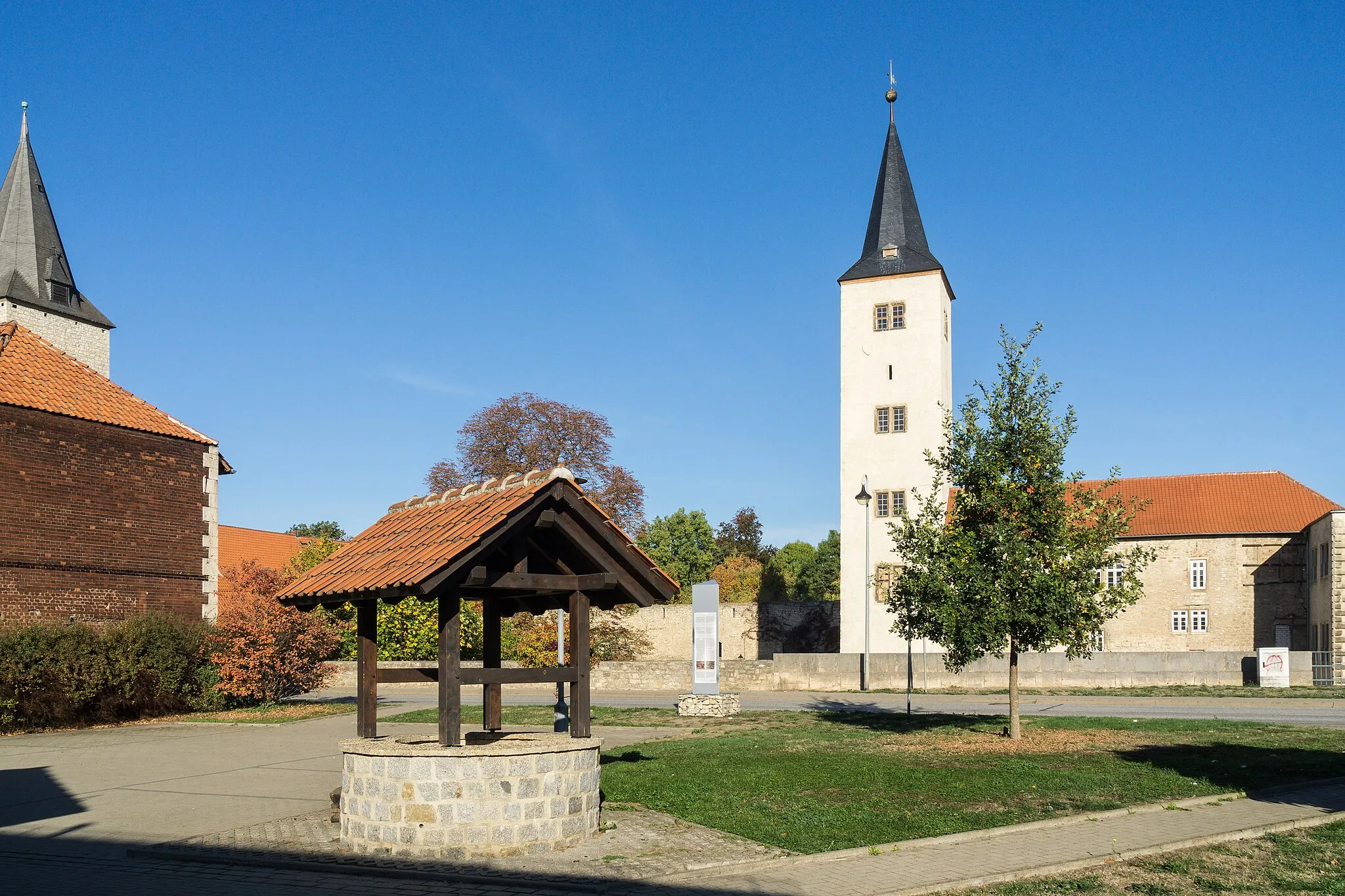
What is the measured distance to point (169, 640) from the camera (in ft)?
86.0

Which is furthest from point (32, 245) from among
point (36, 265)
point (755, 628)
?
point (755, 628)

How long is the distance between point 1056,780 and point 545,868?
700cm

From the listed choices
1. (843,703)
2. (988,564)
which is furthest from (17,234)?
(988,564)

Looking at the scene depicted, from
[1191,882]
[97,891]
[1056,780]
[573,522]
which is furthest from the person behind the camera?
[1056,780]

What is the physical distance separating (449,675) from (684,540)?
7548 cm

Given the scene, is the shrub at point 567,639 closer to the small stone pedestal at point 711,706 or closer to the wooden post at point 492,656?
the small stone pedestal at point 711,706

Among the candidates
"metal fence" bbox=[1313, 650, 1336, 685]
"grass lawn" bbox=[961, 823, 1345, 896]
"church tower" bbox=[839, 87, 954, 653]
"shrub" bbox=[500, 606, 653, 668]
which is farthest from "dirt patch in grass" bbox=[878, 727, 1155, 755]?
"church tower" bbox=[839, 87, 954, 653]

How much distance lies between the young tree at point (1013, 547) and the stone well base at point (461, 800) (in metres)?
9.59

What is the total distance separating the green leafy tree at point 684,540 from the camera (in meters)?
79.4

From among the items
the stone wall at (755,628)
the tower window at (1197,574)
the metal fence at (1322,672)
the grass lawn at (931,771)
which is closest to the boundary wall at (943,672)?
the metal fence at (1322,672)

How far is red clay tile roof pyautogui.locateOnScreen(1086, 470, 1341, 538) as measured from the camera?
161ft

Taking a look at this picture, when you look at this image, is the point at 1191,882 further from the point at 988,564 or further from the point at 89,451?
the point at 89,451

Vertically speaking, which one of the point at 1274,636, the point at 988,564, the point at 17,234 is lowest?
the point at 1274,636

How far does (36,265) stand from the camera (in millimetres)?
47094
